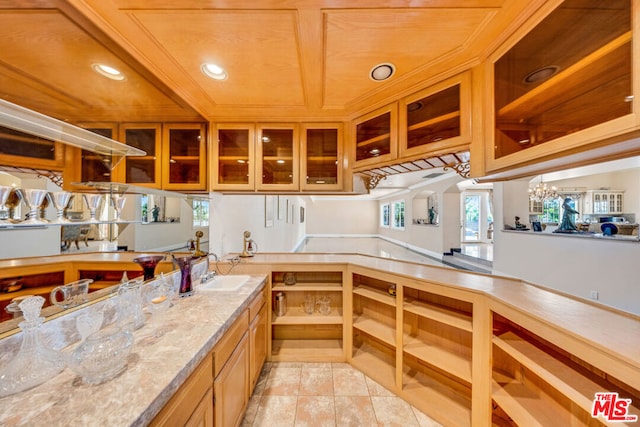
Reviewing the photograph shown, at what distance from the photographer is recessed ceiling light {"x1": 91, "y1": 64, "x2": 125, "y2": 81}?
1316 mm

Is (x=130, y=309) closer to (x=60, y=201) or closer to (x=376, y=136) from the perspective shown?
(x=60, y=201)

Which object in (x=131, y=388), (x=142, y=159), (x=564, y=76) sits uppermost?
(x=564, y=76)

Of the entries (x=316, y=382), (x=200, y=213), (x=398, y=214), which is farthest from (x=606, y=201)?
(x=200, y=213)

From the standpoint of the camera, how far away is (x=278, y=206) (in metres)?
4.76

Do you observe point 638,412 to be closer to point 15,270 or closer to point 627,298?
point 15,270

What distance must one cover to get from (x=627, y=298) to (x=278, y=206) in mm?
5244

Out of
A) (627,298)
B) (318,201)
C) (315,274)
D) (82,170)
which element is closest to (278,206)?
(315,274)

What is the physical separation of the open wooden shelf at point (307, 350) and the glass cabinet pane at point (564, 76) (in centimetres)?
223

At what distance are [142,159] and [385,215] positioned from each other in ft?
33.3

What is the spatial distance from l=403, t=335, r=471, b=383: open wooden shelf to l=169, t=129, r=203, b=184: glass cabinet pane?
2.45 meters

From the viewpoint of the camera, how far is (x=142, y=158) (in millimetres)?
1768

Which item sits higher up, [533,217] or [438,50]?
[438,50]

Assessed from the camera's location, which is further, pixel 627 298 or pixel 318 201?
pixel 318 201

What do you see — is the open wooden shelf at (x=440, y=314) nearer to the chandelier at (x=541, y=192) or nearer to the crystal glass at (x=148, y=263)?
the crystal glass at (x=148, y=263)
